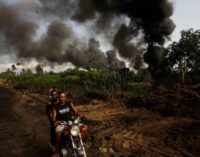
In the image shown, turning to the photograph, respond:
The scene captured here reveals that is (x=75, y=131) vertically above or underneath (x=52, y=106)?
underneath

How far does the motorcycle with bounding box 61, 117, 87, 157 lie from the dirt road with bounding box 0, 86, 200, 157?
2.16 m

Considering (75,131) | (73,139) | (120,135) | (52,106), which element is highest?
(52,106)

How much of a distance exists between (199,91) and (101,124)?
7829mm

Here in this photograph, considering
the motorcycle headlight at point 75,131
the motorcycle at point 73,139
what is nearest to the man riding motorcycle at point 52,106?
the motorcycle at point 73,139

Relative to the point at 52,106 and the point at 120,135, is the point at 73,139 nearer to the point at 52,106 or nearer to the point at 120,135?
the point at 52,106

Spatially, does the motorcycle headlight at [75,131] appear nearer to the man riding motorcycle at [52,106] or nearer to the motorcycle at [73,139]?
the motorcycle at [73,139]

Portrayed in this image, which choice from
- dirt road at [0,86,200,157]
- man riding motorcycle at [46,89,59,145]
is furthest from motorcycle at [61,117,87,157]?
dirt road at [0,86,200,157]

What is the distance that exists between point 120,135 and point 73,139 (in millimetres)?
5115

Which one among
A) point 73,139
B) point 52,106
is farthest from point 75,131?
point 52,106

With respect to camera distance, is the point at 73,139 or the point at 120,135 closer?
the point at 73,139

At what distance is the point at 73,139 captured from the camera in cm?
877

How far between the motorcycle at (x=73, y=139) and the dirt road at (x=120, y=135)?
2.16 m

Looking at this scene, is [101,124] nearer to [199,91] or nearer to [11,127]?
[11,127]

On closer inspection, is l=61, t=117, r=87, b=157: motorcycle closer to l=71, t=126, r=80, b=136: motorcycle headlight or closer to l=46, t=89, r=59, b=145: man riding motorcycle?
l=71, t=126, r=80, b=136: motorcycle headlight
